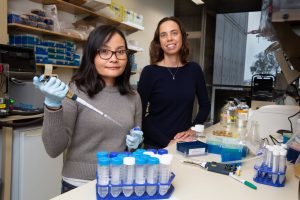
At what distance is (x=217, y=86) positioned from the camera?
19.7 feet

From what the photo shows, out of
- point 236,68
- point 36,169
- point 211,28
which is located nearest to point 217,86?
point 236,68

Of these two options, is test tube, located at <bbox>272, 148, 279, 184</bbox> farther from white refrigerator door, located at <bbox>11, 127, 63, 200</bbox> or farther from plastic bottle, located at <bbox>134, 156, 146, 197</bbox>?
white refrigerator door, located at <bbox>11, 127, 63, 200</bbox>

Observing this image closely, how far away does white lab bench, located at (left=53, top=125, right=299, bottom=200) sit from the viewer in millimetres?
835

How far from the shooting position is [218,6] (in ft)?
18.2

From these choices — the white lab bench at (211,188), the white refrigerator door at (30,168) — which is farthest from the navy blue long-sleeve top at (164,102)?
the white refrigerator door at (30,168)

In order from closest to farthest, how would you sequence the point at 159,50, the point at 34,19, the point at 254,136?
the point at 254,136 → the point at 159,50 → the point at 34,19

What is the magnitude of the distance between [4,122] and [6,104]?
15 cm

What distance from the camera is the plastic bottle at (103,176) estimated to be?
77cm

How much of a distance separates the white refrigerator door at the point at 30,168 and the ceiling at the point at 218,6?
4335mm

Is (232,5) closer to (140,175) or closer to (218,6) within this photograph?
(218,6)

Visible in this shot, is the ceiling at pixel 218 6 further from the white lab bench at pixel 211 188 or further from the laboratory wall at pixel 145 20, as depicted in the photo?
the white lab bench at pixel 211 188

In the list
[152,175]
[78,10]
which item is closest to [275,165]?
[152,175]

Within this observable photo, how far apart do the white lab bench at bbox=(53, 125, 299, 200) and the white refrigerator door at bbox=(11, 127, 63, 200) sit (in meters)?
1.28

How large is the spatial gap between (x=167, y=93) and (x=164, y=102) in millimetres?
60
